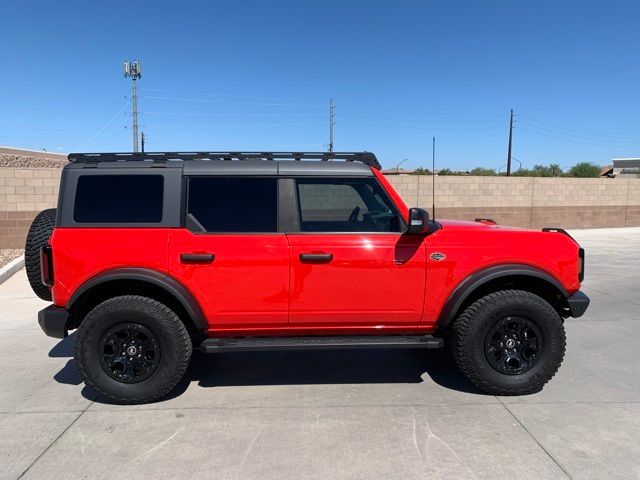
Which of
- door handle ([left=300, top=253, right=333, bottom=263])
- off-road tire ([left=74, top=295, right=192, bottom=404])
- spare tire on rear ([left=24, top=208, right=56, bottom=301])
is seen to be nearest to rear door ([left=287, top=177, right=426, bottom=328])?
door handle ([left=300, top=253, right=333, bottom=263])

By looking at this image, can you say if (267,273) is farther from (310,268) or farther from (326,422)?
(326,422)

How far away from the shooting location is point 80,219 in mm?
3602

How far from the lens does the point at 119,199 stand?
3.66 m

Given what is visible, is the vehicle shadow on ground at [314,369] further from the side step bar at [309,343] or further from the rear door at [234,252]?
the rear door at [234,252]

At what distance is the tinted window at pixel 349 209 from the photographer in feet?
12.4

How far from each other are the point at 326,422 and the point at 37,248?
280 cm

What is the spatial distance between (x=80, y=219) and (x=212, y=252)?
106 centimetres

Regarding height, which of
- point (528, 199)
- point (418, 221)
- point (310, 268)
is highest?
point (528, 199)

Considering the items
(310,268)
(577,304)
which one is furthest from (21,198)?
(577,304)

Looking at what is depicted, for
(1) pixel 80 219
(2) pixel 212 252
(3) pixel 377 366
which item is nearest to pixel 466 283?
(3) pixel 377 366

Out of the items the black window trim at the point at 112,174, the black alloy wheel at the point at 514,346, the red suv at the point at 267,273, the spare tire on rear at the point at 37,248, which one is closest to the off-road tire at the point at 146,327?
the red suv at the point at 267,273

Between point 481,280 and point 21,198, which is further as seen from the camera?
point 21,198

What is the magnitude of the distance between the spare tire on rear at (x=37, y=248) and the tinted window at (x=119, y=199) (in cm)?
59

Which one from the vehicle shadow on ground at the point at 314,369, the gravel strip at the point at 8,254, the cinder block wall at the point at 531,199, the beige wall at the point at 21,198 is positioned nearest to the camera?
the vehicle shadow on ground at the point at 314,369
